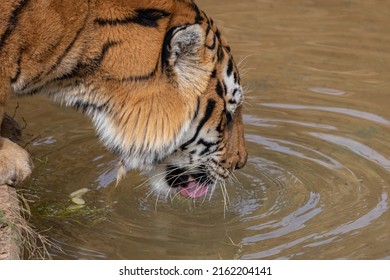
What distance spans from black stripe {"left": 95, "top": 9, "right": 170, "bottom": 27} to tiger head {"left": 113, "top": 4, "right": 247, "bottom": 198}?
82 millimetres

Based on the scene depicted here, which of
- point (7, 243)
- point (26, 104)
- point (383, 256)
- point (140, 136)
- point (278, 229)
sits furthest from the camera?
point (26, 104)

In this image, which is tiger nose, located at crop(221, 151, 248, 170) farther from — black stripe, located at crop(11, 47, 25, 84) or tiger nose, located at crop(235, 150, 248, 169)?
black stripe, located at crop(11, 47, 25, 84)

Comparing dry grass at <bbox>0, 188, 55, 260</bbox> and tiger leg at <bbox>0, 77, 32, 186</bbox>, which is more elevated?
tiger leg at <bbox>0, 77, 32, 186</bbox>

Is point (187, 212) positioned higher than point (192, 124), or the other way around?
point (192, 124)

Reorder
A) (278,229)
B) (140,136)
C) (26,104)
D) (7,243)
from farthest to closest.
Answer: (26,104)
(278,229)
(140,136)
(7,243)

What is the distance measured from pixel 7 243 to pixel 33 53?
0.82 m

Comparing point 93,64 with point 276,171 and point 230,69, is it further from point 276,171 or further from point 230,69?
point 276,171

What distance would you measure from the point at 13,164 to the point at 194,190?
0.94 m

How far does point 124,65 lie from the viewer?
4.24 metres

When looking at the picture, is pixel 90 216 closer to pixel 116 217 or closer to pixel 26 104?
pixel 116 217

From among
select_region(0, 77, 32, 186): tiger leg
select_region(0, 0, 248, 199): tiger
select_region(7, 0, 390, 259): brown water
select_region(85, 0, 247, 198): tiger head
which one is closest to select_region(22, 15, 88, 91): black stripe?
select_region(0, 0, 248, 199): tiger

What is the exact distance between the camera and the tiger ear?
13.6 ft

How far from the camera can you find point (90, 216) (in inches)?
203

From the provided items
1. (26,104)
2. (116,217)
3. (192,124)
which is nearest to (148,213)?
(116,217)
